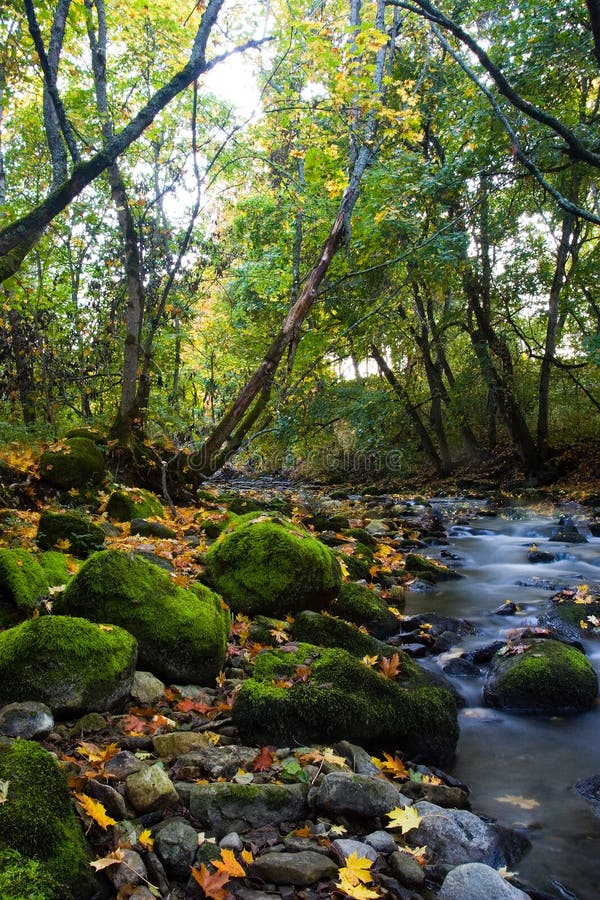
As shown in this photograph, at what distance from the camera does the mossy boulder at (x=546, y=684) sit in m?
4.70

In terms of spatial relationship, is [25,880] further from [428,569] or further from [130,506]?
[428,569]

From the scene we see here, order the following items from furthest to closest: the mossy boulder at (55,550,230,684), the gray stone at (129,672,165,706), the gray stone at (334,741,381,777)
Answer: the mossy boulder at (55,550,230,684) → the gray stone at (129,672,165,706) → the gray stone at (334,741,381,777)

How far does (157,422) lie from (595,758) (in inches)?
410

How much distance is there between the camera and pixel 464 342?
2369cm

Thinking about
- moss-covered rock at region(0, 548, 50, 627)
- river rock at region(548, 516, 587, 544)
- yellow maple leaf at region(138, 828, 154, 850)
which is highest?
moss-covered rock at region(0, 548, 50, 627)

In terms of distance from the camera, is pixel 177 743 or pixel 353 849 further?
pixel 177 743

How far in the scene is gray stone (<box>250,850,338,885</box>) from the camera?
234cm

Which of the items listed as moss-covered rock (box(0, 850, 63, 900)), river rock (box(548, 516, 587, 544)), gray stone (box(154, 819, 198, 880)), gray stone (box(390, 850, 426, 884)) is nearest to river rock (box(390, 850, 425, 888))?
gray stone (box(390, 850, 426, 884))

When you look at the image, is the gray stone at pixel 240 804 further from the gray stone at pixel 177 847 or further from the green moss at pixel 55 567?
the green moss at pixel 55 567

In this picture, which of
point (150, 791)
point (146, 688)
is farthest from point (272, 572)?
point (150, 791)

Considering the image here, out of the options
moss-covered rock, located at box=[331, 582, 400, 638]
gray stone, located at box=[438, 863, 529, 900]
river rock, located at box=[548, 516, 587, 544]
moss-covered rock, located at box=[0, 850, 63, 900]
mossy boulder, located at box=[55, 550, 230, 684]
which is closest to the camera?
moss-covered rock, located at box=[0, 850, 63, 900]

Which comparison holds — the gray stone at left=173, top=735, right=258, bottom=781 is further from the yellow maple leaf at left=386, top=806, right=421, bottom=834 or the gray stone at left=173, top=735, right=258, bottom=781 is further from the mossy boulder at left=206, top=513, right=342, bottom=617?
the mossy boulder at left=206, top=513, right=342, bottom=617

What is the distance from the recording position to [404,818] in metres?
2.84

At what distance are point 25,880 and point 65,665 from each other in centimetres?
164
